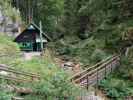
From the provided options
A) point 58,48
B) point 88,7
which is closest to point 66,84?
point 88,7

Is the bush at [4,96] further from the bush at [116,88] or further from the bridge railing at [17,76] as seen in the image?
the bush at [116,88]

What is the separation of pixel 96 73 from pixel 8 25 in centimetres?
2281

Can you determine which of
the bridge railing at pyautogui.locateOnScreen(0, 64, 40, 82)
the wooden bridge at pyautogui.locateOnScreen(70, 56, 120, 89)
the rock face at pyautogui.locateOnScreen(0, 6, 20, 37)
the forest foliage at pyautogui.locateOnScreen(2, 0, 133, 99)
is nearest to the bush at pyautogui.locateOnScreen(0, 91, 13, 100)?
the forest foliage at pyautogui.locateOnScreen(2, 0, 133, 99)

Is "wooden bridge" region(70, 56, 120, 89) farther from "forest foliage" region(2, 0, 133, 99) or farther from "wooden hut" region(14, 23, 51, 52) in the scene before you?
"wooden hut" region(14, 23, 51, 52)

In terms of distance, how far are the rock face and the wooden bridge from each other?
2007cm

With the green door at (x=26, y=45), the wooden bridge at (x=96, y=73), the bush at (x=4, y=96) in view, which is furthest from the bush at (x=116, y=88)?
the green door at (x=26, y=45)

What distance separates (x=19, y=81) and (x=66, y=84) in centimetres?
213

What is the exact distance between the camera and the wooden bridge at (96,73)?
14.8m

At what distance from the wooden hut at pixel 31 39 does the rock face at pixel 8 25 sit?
239 inches

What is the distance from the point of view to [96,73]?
52.5 feet

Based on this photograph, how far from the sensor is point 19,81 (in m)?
12.5

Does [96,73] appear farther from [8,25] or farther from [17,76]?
[8,25]

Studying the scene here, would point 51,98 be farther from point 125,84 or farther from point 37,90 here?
point 125,84

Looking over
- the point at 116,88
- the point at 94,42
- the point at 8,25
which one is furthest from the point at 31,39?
the point at 116,88
